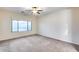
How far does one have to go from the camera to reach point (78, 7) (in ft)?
5.57

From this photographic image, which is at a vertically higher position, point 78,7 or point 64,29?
point 78,7

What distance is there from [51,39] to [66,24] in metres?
0.40

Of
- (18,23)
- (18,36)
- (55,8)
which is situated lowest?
(18,36)

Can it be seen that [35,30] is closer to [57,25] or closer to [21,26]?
[21,26]

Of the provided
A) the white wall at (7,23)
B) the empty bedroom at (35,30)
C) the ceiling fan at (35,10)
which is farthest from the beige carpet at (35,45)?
the ceiling fan at (35,10)

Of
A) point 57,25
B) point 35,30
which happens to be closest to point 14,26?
point 35,30

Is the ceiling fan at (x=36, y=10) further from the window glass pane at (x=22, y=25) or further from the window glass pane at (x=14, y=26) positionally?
the window glass pane at (x=14, y=26)

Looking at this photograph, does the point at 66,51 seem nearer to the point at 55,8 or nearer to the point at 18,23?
the point at 55,8

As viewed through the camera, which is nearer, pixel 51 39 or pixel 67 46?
pixel 67 46

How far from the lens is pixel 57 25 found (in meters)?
1.81

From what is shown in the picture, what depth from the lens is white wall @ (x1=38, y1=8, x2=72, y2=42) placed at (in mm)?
1737

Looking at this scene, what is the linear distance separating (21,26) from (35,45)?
1.48 feet

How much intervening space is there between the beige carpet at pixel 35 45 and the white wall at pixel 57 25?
0.11 metres
